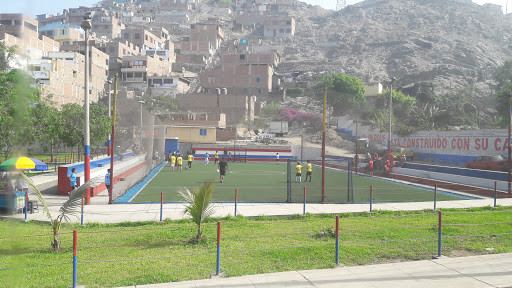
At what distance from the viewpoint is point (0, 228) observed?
1053 centimetres

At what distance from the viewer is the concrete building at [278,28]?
169750mm

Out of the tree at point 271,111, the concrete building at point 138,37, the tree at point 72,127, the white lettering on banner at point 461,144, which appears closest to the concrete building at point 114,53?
the concrete building at point 138,37

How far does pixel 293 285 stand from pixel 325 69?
132072mm

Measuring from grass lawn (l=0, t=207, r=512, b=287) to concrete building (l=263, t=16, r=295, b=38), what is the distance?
538 feet

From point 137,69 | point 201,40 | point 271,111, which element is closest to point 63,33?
point 137,69

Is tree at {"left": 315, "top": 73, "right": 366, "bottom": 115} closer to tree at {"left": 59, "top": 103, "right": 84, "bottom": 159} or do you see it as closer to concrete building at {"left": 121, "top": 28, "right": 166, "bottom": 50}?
tree at {"left": 59, "top": 103, "right": 84, "bottom": 159}

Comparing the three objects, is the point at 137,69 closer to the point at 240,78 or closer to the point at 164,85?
the point at 164,85

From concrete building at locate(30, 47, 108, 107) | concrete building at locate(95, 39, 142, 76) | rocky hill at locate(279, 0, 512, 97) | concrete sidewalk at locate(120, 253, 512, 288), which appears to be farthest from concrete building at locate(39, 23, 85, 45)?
concrete sidewalk at locate(120, 253, 512, 288)

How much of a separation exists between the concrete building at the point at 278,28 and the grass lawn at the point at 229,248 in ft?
538

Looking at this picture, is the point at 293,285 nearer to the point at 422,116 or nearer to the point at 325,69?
the point at 422,116

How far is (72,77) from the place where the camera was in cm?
6481

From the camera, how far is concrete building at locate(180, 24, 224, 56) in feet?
441

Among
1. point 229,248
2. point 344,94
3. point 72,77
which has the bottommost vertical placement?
point 229,248

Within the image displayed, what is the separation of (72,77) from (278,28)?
119912 millimetres
